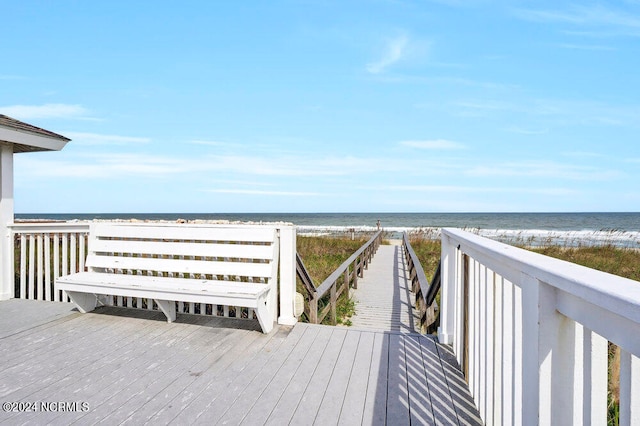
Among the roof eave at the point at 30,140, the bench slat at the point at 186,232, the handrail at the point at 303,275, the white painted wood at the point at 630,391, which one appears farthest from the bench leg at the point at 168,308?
the white painted wood at the point at 630,391

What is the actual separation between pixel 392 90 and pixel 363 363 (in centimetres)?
1333

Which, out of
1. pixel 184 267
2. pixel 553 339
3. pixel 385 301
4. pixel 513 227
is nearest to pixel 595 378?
pixel 553 339

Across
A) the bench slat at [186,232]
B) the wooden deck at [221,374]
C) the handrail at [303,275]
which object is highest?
the bench slat at [186,232]

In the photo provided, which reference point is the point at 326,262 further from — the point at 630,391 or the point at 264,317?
the point at 630,391

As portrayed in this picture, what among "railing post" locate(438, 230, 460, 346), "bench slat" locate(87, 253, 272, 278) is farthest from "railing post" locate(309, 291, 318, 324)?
A: "railing post" locate(438, 230, 460, 346)

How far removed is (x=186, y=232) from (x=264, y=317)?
1.24m

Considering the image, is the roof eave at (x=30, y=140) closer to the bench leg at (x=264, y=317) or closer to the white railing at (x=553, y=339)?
the bench leg at (x=264, y=317)

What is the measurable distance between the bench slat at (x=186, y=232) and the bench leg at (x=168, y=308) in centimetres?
66

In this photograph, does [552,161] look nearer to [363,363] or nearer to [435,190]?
[435,190]

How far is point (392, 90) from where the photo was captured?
14.5 meters

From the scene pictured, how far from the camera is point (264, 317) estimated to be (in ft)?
11.4

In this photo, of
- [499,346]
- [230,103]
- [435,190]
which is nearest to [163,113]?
[230,103]

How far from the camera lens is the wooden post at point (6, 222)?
4.71 m

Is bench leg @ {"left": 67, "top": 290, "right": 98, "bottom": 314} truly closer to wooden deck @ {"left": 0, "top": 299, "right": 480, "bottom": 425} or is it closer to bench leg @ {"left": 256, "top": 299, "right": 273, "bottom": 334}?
wooden deck @ {"left": 0, "top": 299, "right": 480, "bottom": 425}
